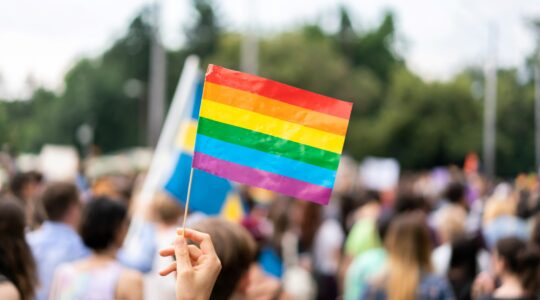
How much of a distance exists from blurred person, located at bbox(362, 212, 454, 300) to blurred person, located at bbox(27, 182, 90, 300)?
1.98 meters

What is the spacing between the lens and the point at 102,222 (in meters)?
4.53

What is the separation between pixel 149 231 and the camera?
642 centimetres

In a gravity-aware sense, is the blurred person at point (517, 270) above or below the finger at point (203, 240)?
below

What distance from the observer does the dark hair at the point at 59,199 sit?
5.25 m

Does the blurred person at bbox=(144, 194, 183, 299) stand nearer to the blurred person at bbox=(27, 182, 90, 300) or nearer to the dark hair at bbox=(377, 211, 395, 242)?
the blurred person at bbox=(27, 182, 90, 300)

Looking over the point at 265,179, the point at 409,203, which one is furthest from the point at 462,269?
the point at 265,179

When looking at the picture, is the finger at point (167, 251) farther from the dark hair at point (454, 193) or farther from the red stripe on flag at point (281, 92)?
the dark hair at point (454, 193)

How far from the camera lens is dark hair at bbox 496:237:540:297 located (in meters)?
4.83

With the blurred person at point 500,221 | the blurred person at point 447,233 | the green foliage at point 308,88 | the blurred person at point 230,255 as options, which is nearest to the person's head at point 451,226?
the blurred person at point 447,233

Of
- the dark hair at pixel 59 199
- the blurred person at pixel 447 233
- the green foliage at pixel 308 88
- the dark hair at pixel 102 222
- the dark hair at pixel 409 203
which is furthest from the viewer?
the green foliage at pixel 308 88

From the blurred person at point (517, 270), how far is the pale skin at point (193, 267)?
2717mm

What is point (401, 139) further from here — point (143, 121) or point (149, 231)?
point (149, 231)

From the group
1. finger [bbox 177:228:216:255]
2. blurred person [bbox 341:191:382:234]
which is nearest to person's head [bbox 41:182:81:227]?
finger [bbox 177:228:216:255]

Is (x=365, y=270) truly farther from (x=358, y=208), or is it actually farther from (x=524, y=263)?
(x=358, y=208)
